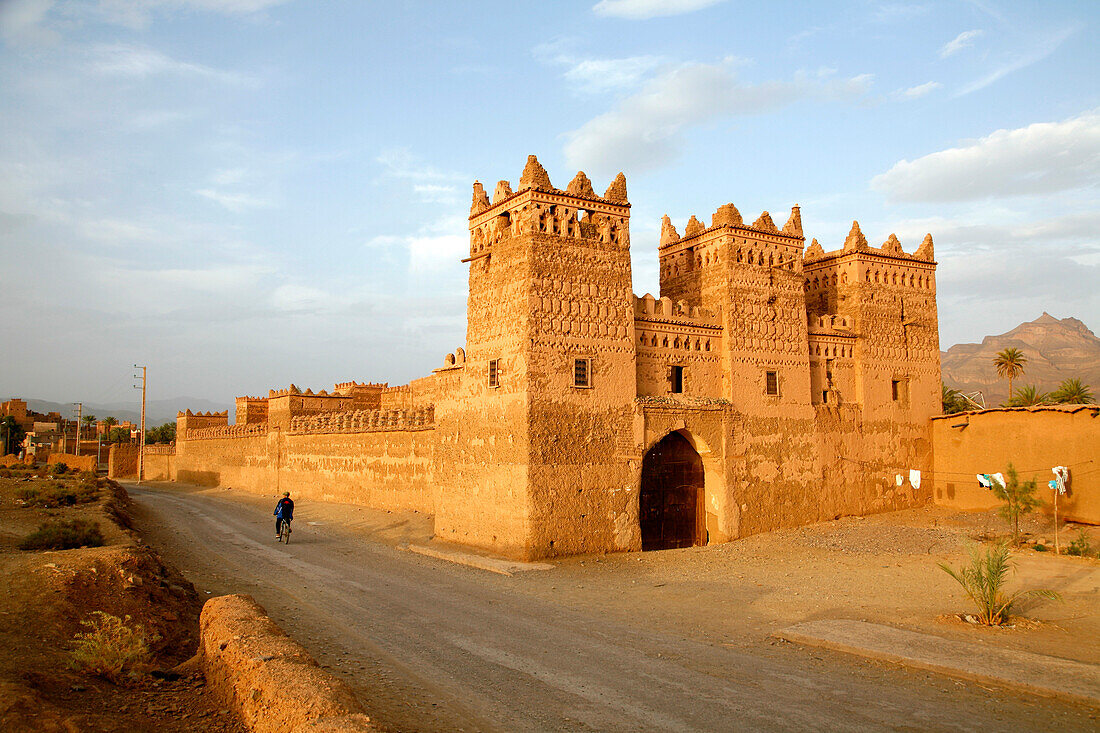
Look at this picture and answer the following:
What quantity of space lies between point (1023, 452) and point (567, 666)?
693 inches

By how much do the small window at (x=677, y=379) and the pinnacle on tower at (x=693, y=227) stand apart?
4202mm

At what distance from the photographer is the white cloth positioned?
18.2 metres

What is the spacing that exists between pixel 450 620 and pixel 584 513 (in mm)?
6301

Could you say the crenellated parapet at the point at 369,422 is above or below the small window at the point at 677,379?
below

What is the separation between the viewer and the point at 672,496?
2061 cm

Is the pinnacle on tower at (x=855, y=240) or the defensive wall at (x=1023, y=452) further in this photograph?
the pinnacle on tower at (x=855, y=240)

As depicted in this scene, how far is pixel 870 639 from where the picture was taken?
9594 millimetres

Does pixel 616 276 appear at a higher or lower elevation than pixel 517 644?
higher

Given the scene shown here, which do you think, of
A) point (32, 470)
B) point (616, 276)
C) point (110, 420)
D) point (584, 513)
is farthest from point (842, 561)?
point (110, 420)

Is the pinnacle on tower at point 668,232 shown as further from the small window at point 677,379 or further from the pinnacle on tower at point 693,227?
the small window at point 677,379

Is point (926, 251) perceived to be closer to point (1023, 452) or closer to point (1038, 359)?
point (1023, 452)

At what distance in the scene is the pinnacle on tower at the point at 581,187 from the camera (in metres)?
18.1

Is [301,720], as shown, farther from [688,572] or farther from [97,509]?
[97,509]

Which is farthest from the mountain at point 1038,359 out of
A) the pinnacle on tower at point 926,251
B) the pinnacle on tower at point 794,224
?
the pinnacle on tower at point 794,224
